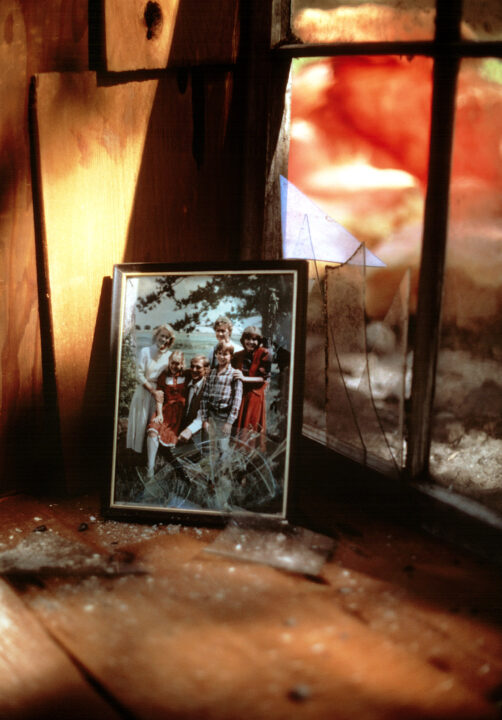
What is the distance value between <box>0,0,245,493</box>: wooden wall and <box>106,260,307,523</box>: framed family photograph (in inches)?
5.7

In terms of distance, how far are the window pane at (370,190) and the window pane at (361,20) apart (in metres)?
0.05

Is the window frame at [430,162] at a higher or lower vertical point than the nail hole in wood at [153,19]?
lower

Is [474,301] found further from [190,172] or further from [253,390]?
[190,172]

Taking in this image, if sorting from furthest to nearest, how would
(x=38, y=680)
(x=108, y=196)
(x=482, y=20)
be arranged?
(x=108, y=196)
(x=482, y=20)
(x=38, y=680)

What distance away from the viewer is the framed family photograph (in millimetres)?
1034

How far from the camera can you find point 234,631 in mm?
710

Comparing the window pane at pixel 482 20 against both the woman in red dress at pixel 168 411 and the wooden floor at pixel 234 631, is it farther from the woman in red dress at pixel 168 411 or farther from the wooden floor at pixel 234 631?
the wooden floor at pixel 234 631

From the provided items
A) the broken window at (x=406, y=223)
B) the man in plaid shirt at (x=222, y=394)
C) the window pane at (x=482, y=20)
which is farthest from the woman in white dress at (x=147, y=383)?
the window pane at (x=482, y=20)

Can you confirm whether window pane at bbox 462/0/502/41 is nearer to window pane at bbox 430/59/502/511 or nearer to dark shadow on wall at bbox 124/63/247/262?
window pane at bbox 430/59/502/511

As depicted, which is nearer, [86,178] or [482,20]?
[482,20]

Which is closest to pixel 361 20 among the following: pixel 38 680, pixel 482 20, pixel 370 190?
pixel 482 20

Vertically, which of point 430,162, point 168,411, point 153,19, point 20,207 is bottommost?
point 168,411

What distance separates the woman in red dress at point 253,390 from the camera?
1046 mm

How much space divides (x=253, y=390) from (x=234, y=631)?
1.53 ft
